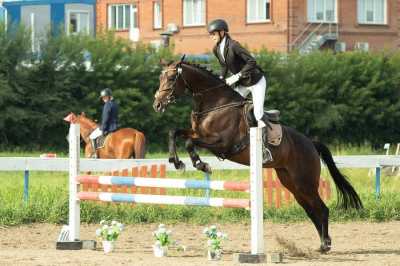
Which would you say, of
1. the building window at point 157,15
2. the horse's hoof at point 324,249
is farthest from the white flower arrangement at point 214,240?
the building window at point 157,15

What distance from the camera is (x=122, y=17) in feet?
189

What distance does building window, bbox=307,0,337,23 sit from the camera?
51781 mm

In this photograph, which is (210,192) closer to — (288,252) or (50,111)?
→ (288,252)

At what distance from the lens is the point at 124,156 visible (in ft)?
74.6

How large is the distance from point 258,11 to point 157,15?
6.35 m

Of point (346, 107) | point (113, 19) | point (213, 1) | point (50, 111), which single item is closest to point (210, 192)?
point (50, 111)

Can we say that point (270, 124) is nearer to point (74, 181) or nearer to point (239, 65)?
point (239, 65)

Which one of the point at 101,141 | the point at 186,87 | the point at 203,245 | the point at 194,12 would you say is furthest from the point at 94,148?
the point at 194,12

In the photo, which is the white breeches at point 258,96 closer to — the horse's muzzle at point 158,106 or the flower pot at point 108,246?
the horse's muzzle at point 158,106

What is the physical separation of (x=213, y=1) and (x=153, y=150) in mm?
18799

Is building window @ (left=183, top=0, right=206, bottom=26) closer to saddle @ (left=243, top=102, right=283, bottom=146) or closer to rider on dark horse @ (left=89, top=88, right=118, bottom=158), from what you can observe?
rider on dark horse @ (left=89, top=88, right=118, bottom=158)

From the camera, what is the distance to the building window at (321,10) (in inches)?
2039

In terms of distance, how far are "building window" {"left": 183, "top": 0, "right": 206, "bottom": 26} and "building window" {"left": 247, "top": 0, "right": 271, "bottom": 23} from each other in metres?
2.55

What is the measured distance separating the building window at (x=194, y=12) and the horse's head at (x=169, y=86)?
4055cm
